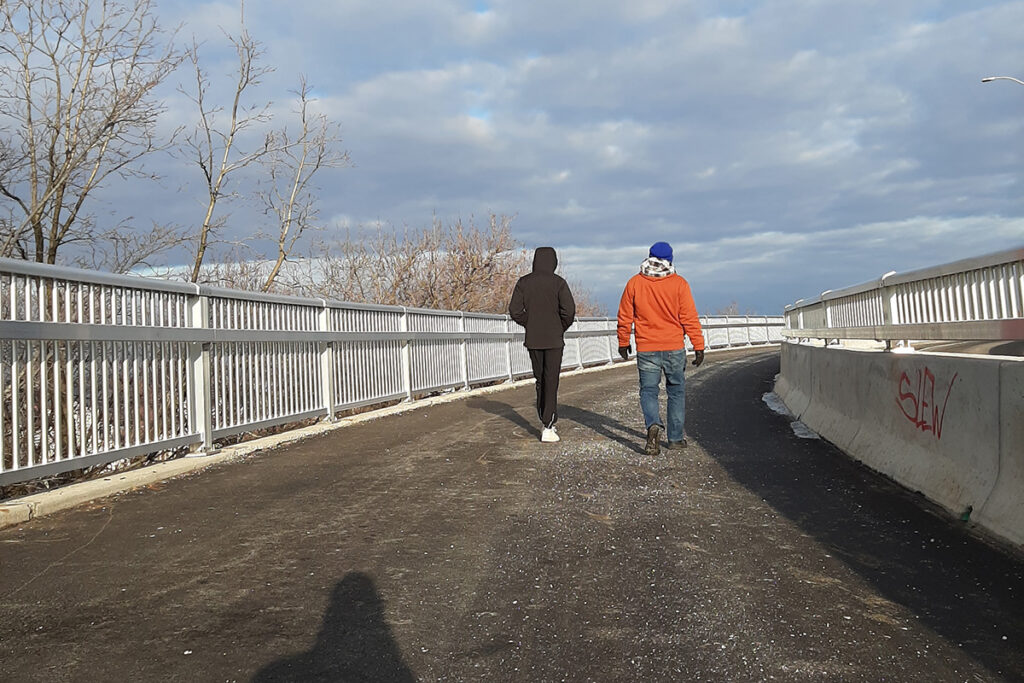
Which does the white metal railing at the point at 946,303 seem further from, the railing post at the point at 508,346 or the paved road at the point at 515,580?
the railing post at the point at 508,346

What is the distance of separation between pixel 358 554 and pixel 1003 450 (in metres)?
3.51

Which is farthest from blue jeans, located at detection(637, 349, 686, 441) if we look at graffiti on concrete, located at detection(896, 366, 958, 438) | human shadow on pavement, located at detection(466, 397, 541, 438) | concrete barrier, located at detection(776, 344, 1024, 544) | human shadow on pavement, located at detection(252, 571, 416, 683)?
human shadow on pavement, located at detection(252, 571, 416, 683)

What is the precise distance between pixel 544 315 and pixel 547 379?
70 cm

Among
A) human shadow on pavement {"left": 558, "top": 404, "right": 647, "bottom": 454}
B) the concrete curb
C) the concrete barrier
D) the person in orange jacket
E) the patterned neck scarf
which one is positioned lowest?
human shadow on pavement {"left": 558, "top": 404, "right": 647, "bottom": 454}

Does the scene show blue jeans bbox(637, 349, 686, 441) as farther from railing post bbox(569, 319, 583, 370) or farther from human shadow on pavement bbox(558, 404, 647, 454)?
railing post bbox(569, 319, 583, 370)

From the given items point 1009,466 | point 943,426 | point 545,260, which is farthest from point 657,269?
point 1009,466

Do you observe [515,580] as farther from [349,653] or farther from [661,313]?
[661,313]

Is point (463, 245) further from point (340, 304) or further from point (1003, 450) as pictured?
point (1003, 450)

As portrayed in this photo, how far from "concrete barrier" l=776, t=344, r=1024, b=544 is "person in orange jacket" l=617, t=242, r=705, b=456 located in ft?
4.78

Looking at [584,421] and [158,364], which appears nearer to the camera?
[158,364]

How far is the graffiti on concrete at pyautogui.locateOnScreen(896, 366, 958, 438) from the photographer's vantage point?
548 centimetres

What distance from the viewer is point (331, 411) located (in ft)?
34.3

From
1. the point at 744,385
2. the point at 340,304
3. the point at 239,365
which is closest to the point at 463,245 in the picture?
the point at 744,385

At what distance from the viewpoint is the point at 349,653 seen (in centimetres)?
321
